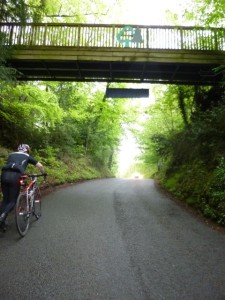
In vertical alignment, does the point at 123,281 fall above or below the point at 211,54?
below

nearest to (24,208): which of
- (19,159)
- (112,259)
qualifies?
(19,159)

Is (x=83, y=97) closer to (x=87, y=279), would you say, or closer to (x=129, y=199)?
(x=129, y=199)

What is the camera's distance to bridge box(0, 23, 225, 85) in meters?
12.1

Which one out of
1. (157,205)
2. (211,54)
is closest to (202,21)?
(211,54)

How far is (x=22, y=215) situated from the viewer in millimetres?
6199

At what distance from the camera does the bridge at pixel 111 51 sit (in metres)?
12.1

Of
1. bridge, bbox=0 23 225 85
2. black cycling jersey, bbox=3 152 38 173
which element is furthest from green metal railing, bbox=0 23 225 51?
black cycling jersey, bbox=3 152 38 173

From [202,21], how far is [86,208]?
948 centimetres

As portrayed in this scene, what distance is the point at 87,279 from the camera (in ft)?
13.5

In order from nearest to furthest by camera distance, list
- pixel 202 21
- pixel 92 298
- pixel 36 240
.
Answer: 1. pixel 92 298
2. pixel 36 240
3. pixel 202 21

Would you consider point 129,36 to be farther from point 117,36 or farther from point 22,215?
point 22,215

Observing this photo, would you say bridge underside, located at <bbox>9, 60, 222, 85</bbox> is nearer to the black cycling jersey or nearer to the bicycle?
the black cycling jersey

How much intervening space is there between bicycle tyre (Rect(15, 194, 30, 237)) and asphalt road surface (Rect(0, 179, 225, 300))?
0.17m

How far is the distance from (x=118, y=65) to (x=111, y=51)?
0.96 metres
